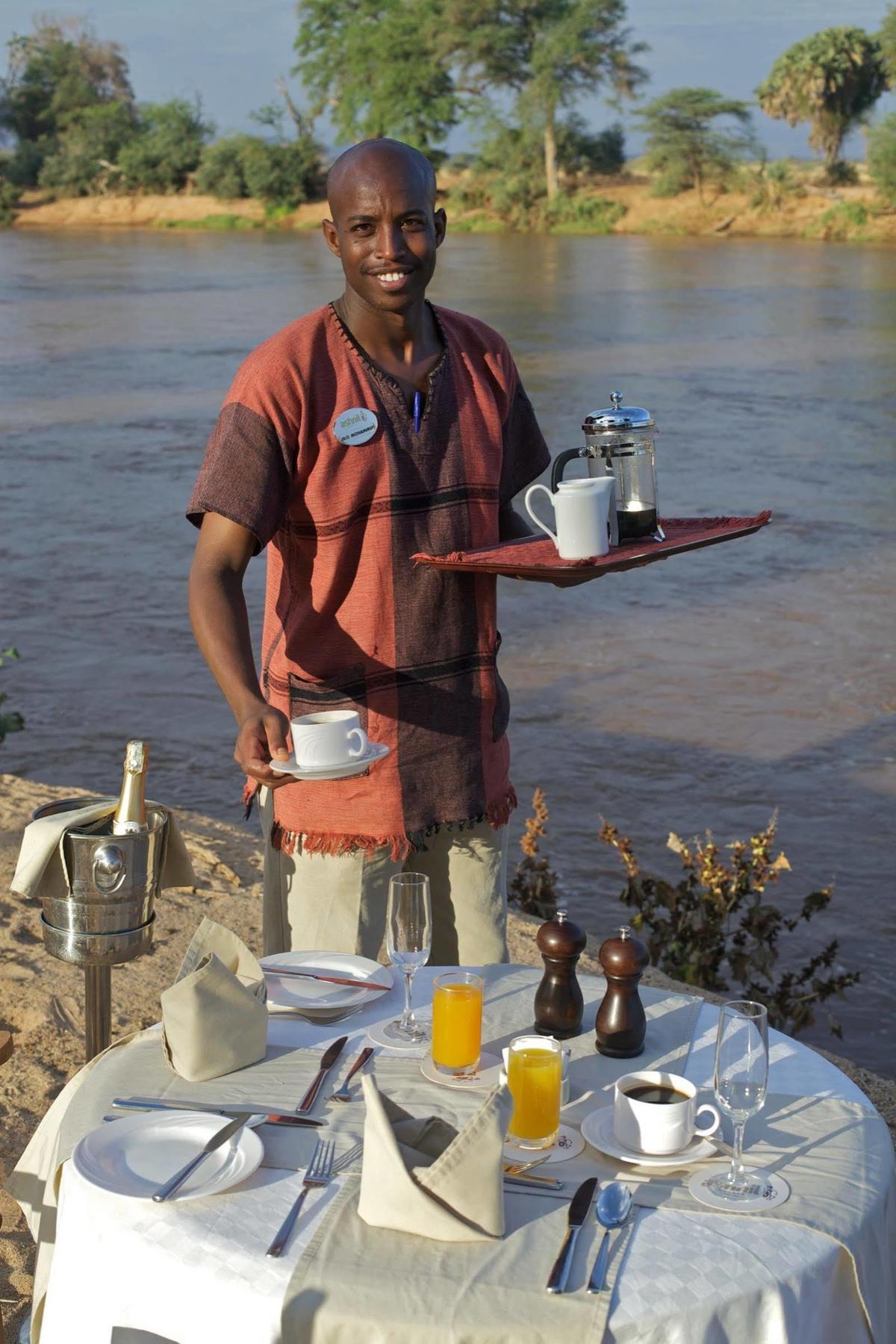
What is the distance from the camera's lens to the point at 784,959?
5414mm

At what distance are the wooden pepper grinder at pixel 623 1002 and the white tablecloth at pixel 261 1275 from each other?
0.43 metres

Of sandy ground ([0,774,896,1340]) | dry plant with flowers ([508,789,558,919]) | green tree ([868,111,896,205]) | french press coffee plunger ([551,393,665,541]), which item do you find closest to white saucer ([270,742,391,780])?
french press coffee plunger ([551,393,665,541])

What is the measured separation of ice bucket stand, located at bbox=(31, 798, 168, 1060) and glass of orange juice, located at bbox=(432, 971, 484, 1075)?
80cm

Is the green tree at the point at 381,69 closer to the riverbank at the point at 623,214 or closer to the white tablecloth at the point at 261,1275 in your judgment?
the riverbank at the point at 623,214

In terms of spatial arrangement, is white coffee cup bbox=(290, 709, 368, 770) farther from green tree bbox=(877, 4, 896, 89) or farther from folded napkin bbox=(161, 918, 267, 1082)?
green tree bbox=(877, 4, 896, 89)

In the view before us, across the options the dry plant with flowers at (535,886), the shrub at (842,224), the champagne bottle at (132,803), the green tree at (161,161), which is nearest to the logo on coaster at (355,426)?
the champagne bottle at (132,803)

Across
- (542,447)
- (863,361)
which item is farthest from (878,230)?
(542,447)

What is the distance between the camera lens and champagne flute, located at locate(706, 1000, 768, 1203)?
1.99 m

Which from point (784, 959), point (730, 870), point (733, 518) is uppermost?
point (733, 518)

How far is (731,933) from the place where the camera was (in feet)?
16.7

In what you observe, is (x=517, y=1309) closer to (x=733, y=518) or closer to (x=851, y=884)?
(x=733, y=518)

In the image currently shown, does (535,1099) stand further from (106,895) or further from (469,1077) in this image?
(106,895)

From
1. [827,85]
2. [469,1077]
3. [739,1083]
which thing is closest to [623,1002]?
[469,1077]

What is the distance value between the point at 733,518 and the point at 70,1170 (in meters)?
1.72
